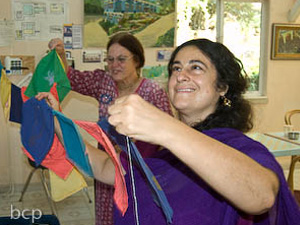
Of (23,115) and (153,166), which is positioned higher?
(23,115)

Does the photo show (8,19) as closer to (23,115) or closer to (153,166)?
(23,115)

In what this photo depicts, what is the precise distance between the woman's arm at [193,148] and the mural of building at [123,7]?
3295 millimetres

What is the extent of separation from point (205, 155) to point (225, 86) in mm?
577

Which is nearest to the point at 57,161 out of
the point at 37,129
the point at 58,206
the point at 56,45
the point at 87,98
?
the point at 37,129

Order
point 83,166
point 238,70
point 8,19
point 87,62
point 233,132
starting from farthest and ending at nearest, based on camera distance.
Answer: point 87,62 < point 8,19 < point 238,70 < point 83,166 < point 233,132

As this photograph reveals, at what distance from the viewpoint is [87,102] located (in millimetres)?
4023

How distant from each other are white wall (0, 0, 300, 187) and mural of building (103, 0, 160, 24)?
0.28 m

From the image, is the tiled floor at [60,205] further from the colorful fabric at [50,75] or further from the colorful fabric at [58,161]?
the colorful fabric at [58,161]

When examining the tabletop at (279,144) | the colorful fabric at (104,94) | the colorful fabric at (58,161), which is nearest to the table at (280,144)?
the tabletop at (279,144)

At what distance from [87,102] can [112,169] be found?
8.70 ft

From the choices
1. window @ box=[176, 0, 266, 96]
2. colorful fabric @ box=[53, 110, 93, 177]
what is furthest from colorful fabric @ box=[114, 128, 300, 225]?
window @ box=[176, 0, 266, 96]

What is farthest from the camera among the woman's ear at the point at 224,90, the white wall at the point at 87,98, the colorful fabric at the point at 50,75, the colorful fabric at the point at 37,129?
the white wall at the point at 87,98

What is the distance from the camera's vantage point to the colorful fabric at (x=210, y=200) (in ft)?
3.40

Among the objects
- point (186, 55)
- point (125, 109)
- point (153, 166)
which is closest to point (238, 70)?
point (186, 55)
